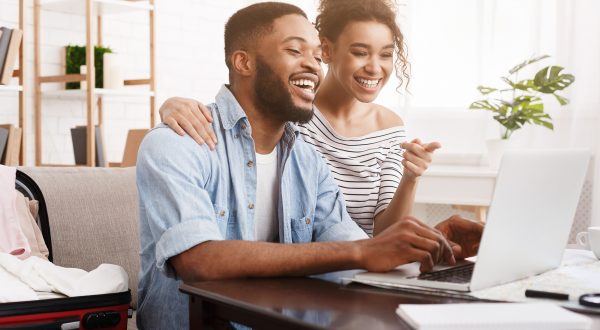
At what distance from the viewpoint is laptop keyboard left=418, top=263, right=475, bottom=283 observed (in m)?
1.08

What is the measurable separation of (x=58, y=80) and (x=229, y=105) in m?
2.62

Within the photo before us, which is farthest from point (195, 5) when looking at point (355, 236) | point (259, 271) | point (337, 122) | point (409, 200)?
point (259, 271)

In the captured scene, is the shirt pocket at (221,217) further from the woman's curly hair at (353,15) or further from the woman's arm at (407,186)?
the woman's curly hair at (353,15)

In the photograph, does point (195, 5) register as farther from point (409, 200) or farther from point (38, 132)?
point (409, 200)

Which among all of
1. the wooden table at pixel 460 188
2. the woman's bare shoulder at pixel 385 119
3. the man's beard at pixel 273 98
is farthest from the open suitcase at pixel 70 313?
the wooden table at pixel 460 188

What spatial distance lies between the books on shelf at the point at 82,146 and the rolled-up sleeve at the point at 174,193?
2.54 meters

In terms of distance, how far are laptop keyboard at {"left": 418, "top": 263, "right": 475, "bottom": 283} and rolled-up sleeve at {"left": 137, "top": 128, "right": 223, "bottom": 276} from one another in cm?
34

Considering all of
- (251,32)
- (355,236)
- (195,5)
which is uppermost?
(195,5)

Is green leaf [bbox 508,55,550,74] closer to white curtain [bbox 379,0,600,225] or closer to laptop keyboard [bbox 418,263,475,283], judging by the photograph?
white curtain [bbox 379,0,600,225]

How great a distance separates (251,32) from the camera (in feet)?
5.06

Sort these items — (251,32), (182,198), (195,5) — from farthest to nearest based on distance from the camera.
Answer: (195,5)
(251,32)
(182,198)

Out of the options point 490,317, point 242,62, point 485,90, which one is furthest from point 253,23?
point 485,90

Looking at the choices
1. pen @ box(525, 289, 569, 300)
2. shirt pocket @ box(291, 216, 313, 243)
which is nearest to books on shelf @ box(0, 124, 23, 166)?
shirt pocket @ box(291, 216, 313, 243)

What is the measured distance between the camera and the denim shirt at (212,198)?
4.09 ft
